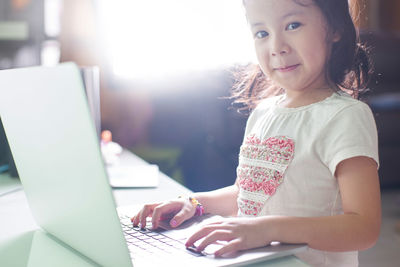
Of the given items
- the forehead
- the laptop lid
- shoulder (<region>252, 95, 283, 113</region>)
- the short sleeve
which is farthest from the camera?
shoulder (<region>252, 95, 283, 113</region>)

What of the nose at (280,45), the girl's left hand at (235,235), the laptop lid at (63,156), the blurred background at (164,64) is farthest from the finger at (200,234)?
the blurred background at (164,64)

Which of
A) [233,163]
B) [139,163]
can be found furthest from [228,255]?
[233,163]

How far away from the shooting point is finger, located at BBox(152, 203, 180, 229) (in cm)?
69

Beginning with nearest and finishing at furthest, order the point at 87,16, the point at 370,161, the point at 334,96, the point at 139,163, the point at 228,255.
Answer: the point at 228,255, the point at 370,161, the point at 334,96, the point at 139,163, the point at 87,16

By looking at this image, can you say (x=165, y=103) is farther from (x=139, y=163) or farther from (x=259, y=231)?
(x=259, y=231)

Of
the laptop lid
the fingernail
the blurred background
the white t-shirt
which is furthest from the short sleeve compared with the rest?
the blurred background

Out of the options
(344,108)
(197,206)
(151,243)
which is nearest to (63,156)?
(151,243)

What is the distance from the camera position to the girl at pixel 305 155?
0.60 m

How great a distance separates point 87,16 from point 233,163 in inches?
39.7

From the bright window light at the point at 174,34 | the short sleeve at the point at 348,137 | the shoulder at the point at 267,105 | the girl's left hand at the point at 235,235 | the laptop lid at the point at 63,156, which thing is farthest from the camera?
the bright window light at the point at 174,34

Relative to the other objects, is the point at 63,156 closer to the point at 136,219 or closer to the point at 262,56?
the point at 136,219

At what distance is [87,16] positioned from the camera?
2506 millimetres

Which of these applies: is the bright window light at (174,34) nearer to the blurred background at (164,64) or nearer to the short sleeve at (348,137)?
the blurred background at (164,64)

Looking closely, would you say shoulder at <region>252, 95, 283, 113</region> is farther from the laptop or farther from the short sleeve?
the laptop
